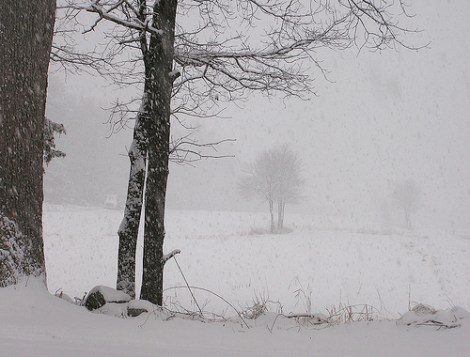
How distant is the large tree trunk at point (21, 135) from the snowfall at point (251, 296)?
10.2 inches

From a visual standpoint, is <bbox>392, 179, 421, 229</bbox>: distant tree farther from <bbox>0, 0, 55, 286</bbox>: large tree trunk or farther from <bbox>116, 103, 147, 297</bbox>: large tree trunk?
<bbox>0, 0, 55, 286</bbox>: large tree trunk

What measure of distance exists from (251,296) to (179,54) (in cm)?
915

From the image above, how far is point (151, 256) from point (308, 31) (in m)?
3.49

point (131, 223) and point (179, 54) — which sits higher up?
point (179, 54)

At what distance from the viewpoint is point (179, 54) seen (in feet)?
15.8

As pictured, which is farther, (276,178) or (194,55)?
(276,178)

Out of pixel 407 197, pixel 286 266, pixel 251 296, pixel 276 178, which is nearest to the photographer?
pixel 251 296

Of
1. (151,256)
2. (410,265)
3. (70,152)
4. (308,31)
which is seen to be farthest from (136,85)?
(70,152)

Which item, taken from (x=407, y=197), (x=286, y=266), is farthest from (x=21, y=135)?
(x=407, y=197)

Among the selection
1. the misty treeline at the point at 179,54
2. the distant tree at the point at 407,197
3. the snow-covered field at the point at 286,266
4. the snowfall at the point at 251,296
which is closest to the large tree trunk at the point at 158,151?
the misty treeline at the point at 179,54

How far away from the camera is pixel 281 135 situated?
5901 inches

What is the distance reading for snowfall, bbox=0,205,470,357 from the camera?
1.86m

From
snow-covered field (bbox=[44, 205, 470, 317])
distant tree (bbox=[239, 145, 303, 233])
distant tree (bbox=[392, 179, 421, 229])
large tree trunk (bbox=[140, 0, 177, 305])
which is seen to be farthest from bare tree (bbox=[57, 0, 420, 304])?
distant tree (bbox=[392, 179, 421, 229])

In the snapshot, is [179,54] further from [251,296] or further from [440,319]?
[251,296]
